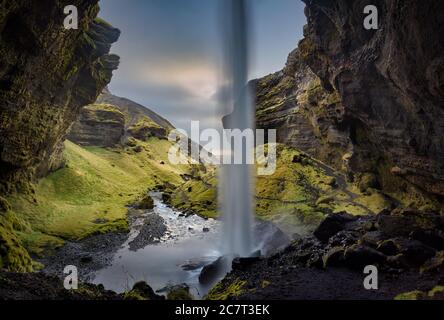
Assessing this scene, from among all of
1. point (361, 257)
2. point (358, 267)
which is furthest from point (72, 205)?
point (361, 257)

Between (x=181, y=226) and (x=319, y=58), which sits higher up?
(x=319, y=58)

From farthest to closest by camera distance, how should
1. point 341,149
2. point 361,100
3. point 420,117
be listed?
1. point 341,149
2. point 361,100
3. point 420,117

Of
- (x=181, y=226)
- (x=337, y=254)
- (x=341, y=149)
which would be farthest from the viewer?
(x=341, y=149)

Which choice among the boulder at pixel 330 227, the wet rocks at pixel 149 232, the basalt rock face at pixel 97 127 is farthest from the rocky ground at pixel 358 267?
the basalt rock face at pixel 97 127

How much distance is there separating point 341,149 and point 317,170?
651cm

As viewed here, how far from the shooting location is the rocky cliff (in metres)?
19.3

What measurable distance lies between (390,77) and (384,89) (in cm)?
576

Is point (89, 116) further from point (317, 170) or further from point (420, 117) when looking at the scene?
point (420, 117)

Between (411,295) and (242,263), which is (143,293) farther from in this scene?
(411,295)

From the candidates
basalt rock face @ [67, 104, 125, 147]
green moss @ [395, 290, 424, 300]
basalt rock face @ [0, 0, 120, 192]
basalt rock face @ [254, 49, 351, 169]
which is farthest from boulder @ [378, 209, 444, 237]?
basalt rock face @ [67, 104, 125, 147]

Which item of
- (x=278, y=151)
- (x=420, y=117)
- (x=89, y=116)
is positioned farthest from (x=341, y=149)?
(x=89, y=116)

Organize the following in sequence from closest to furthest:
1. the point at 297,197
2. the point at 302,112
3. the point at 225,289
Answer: the point at 225,289
the point at 297,197
the point at 302,112

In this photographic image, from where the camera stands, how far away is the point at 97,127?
115 m
